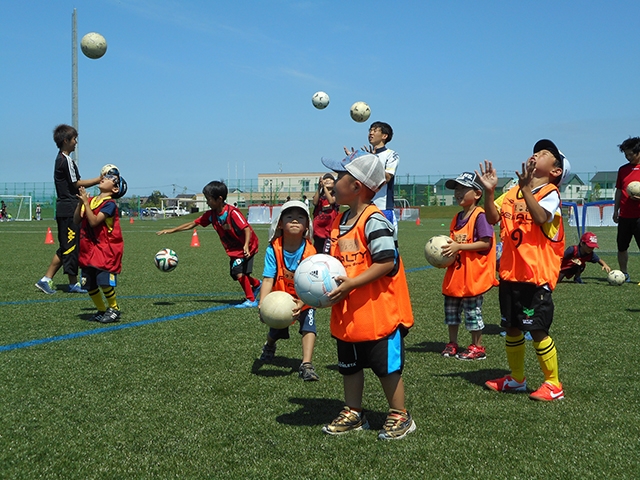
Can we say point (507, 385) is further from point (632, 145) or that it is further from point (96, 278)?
point (632, 145)

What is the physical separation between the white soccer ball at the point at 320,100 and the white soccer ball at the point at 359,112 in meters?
4.96

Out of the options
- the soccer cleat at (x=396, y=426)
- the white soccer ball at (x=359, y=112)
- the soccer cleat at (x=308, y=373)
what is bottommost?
the soccer cleat at (x=308, y=373)

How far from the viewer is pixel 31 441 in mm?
4098

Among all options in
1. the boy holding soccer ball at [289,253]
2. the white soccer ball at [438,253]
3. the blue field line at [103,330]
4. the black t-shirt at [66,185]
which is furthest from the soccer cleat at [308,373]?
the black t-shirt at [66,185]

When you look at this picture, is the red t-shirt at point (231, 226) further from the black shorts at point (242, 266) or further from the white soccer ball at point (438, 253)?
the white soccer ball at point (438, 253)

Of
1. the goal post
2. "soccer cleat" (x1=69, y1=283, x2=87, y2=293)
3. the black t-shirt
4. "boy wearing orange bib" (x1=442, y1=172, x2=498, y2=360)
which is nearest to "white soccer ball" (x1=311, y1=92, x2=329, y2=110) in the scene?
the black t-shirt

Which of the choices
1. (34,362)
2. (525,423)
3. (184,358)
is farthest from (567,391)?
(34,362)

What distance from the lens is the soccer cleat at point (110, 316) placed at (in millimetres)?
8312

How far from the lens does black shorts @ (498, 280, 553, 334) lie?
5.17 m

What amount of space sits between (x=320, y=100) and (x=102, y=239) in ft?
32.6

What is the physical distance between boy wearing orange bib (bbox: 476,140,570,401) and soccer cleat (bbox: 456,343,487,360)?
3.82ft

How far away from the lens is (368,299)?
4.20 meters

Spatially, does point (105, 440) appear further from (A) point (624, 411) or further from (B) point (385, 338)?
(A) point (624, 411)

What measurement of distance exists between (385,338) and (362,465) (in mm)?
821
